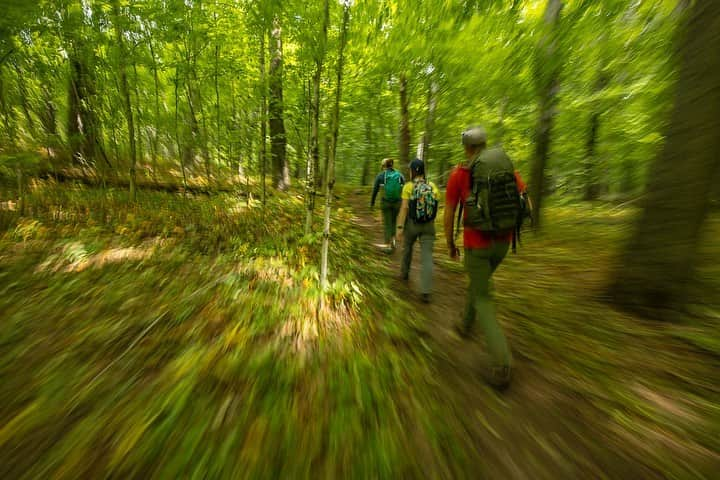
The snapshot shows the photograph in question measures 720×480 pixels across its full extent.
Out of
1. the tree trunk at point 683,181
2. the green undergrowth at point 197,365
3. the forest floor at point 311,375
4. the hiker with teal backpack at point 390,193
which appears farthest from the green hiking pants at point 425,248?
the tree trunk at point 683,181

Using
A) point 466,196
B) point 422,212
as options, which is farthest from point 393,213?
point 466,196

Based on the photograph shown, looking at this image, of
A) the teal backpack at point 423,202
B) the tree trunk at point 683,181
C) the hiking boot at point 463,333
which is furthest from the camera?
the teal backpack at point 423,202

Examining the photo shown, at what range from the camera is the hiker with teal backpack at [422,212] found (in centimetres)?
436

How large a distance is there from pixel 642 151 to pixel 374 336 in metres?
13.6

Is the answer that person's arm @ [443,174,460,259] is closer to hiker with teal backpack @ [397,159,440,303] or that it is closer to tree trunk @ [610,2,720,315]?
hiker with teal backpack @ [397,159,440,303]

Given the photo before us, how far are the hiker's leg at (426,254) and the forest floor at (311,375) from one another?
0.34 meters

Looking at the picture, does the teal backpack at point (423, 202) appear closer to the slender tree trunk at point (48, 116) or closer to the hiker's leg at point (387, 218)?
the hiker's leg at point (387, 218)

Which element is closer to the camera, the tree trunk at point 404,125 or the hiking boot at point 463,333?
the hiking boot at point 463,333

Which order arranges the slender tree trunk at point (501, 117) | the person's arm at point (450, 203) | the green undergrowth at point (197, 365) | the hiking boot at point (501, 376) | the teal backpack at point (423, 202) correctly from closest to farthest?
the green undergrowth at point (197, 365), the hiking boot at point (501, 376), the person's arm at point (450, 203), the teal backpack at point (423, 202), the slender tree trunk at point (501, 117)

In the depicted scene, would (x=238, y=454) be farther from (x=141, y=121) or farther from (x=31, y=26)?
(x=141, y=121)

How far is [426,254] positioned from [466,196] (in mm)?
1675

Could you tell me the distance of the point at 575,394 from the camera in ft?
8.63

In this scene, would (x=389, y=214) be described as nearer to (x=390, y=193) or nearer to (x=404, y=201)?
(x=390, y=193)

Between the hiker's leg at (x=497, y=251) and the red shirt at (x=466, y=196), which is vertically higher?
the red shirt at (x=466, y=196)
